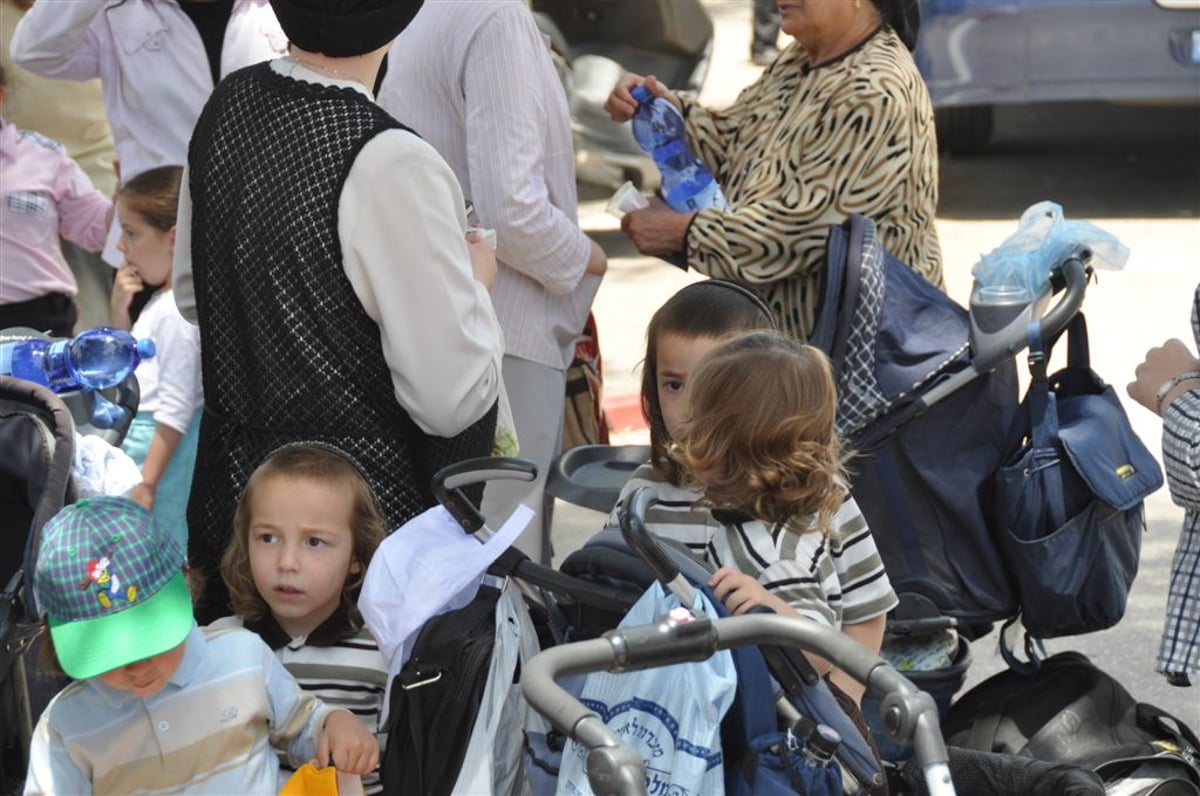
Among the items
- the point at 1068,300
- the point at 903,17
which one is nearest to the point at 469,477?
the point at 1068,300

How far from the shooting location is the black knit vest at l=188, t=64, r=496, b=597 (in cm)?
310

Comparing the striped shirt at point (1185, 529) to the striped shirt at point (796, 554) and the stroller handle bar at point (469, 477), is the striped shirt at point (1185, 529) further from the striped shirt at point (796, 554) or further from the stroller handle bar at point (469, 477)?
the stroller handle bar at point (469, 477)

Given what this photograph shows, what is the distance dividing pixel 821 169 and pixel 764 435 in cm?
145

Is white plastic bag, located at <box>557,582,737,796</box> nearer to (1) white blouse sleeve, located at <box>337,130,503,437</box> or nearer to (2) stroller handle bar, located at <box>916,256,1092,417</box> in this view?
(1) white blouse sleeve, located at <box>337,130,503,437</box>

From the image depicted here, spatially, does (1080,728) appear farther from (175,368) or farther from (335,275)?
(175,368)

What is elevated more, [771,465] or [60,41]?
[60,41]

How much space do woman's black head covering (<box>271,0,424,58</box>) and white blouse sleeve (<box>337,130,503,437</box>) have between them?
180 millimetres

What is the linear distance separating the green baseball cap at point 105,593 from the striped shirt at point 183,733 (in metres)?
0.10

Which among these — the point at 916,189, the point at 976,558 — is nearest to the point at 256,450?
the point at 976,558

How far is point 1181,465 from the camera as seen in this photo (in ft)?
11.7

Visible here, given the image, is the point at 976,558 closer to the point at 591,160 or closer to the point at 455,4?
the point at 455,4

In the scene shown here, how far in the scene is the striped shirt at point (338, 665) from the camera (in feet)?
10.7

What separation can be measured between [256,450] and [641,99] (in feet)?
6.64

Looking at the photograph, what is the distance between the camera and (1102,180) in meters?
11.0
